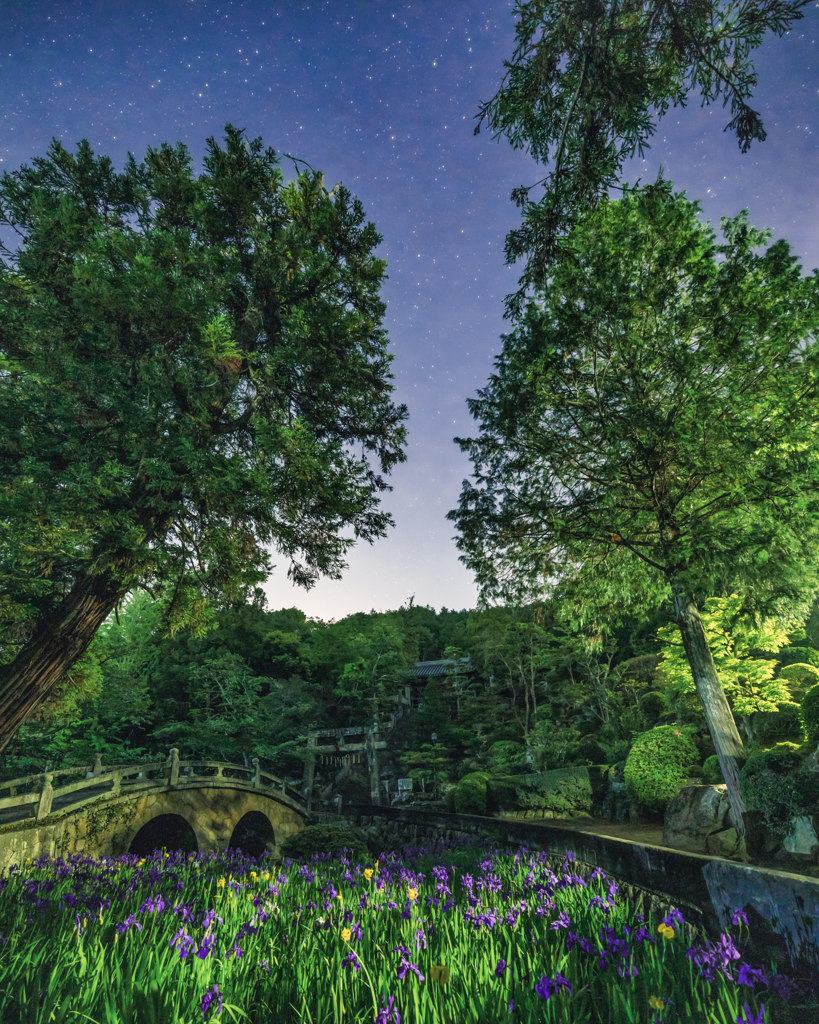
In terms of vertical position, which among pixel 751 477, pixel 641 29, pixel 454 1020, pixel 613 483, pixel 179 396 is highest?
pixel 641 29

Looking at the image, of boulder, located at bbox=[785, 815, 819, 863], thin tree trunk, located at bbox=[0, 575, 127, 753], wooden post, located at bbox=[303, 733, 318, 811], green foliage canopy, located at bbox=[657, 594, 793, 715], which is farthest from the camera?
wooden post, located at bbox=[303, 733, 318, 811]

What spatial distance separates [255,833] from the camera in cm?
1556

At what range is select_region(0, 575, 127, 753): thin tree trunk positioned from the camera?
5027 mm

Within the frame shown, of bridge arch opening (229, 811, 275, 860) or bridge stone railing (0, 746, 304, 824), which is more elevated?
bridge stone railing (0, 746, 304, 824)

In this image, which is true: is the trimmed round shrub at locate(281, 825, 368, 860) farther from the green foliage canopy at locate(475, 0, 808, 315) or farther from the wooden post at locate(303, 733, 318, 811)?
the green foliage canopy at locate(475, 0, 808, 315)

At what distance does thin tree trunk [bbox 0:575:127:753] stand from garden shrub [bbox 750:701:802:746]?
580 inches

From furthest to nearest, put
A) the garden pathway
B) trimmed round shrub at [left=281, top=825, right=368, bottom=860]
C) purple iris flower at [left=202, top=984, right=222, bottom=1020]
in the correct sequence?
trimmed round shrub at [left=281, top=825, right=368, bottom=860], the garden pathway, purple iris flower at [left=202, top=984, right=222, bottom=1020]

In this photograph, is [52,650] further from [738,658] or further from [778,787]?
[738,658]

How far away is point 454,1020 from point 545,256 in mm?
5176

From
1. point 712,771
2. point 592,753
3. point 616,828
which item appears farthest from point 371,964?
point 592,753

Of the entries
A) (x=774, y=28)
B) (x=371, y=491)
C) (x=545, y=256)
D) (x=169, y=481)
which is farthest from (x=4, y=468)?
(x=774, y=28)

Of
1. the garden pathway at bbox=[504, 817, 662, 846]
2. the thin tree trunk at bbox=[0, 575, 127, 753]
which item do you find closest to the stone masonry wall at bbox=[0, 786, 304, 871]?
the thin tree trunk at bbox=[0, 575, 127, 753]

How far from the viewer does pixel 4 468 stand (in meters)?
5.86

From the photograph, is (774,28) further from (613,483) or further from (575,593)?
(575,593)
